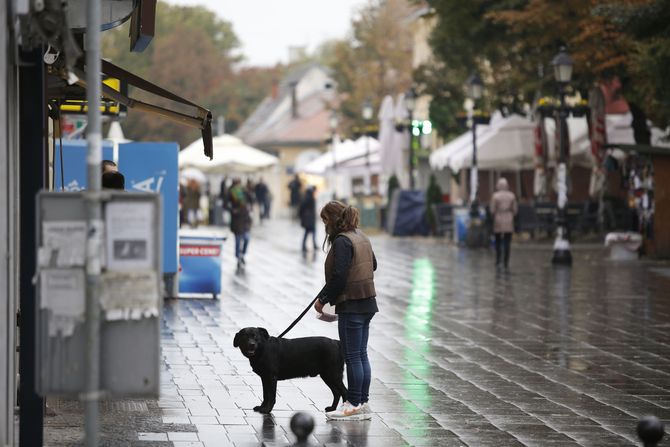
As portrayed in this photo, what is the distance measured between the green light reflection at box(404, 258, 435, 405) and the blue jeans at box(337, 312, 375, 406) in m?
0.78

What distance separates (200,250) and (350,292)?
10.4m

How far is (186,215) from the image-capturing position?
54438 millimetres

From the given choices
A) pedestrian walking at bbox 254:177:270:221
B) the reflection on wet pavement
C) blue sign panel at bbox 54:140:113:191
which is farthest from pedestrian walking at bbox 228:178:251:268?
pedestrian walking at bbox 254:177:270:221

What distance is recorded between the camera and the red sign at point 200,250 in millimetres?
20969

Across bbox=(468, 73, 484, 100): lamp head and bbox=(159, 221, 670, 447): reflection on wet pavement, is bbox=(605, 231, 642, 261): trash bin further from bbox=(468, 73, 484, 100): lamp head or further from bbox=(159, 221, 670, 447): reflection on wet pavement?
bbox=(468, 73, 484, 100): lamp head

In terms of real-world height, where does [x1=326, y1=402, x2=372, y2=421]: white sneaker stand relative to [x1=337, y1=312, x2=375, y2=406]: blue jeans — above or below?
below

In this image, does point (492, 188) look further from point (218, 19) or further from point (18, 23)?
point (218, 19)

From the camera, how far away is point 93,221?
664 centimetres

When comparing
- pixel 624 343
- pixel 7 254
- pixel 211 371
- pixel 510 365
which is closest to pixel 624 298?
pixel 624 343

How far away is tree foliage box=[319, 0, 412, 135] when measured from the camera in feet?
251

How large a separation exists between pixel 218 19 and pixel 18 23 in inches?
4719

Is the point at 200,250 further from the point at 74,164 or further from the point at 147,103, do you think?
the point at 147,103

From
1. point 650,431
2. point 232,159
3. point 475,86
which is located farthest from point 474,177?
point 650,431

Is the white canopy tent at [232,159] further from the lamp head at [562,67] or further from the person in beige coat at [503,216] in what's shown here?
the lamp head at [562,67]
